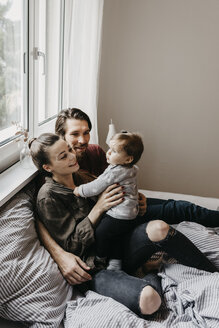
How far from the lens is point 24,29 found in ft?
5.68

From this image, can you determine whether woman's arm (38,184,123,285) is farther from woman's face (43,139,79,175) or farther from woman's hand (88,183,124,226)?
woman's face (43,139,79,175)

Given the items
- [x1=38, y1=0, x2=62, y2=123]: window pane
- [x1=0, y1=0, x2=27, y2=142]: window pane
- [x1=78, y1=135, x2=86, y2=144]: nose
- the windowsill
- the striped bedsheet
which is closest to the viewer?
the striped bedsheet

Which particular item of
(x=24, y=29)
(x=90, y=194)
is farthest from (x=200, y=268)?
(x=24, y=29)

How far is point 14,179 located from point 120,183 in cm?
46

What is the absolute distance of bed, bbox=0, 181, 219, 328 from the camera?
1.11 m

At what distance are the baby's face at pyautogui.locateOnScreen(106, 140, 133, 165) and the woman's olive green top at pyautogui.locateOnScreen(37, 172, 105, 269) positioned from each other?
0.25m

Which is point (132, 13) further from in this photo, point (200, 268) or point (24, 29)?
point (200, 268)

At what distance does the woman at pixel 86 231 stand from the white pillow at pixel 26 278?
0.10 metres

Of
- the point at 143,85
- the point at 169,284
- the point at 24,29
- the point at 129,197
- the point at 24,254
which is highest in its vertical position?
the point at 24,29

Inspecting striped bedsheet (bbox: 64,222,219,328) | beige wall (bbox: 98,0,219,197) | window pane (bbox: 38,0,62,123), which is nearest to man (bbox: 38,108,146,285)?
striped bedsheet (bbox: 64,222,219,328)

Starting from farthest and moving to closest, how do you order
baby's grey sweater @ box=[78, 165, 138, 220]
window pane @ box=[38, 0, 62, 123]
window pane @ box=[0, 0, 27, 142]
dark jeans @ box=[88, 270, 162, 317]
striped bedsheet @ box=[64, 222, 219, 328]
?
1. window pane @ box=[38, 0, 62, 123]
2. window pane @ box=[0, 0, 27, 142]
3. baby's grey sweater @ box=[78, 165, 138, 220]
4. dark jeans @ box=[88, 270, 162, 317]
5. striped bedsheet @ box=[64, 222, 219, 328]

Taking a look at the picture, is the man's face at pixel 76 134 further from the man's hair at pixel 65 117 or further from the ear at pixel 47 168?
the ear at pixel 47 168

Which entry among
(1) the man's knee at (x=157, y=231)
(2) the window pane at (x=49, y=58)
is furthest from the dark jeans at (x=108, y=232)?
(2) the window pane at (x=49, y=58)

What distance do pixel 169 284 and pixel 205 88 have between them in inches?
72.7
